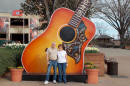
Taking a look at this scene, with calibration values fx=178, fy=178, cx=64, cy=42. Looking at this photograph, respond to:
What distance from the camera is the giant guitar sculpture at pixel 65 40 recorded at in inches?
277

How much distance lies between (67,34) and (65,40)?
0.83ft

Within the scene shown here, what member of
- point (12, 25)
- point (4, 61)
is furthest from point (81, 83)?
point (12, 25)

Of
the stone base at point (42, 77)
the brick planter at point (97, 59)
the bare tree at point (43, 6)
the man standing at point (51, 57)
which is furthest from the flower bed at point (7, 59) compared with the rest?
the bare tree at point (43, 6)

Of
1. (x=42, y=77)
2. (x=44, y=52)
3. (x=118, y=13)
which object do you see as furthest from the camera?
(x=118, y=13)

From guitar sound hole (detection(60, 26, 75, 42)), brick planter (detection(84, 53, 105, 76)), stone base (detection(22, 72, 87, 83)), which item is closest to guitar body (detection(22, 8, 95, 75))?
guitar sound hole (detection(60, 26, 75, 42))

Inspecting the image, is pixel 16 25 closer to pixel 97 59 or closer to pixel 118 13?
pixel 118 13

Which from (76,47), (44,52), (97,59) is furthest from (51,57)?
(97,59)

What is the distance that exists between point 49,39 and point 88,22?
1.75 m

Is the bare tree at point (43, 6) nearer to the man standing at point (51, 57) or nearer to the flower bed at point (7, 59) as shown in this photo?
the flower bed at point (7, 59)

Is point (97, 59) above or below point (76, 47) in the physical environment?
below

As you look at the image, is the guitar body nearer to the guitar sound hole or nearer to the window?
the guitar sound hole

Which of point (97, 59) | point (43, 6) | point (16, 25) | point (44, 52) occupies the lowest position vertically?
point (97, 59)

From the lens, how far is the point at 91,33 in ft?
23.8

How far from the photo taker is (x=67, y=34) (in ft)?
23.3
